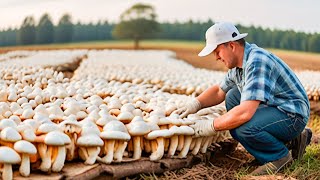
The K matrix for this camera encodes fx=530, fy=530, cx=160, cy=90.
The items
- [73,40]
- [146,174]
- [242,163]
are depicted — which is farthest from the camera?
[73,40]

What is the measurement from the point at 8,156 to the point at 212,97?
251cm

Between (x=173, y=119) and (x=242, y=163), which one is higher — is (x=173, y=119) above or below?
above

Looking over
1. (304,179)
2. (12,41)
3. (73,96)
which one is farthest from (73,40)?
(304,179)

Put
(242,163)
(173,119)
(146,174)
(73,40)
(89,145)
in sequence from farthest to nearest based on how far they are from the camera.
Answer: (73,40) → (242,163) → (173,119) → (146,174) → (89,145)

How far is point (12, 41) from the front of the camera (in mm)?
23125

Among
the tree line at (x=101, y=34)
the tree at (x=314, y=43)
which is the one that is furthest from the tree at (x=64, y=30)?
the tree at (x=314, y=43)

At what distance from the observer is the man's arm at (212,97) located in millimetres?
5345

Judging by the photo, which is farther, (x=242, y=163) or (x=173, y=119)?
(x=242, y=163)

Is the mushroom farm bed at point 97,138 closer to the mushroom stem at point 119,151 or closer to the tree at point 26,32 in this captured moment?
the mushroom stem at point 119,151

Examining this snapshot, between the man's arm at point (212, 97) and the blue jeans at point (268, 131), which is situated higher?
the man's arm at point (212, 97)

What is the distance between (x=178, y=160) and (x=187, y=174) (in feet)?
0.47

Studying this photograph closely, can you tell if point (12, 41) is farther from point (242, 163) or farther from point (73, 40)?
point (242, 163)

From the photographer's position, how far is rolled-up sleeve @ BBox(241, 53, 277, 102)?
4.35 metres

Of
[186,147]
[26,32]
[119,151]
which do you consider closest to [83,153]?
[119,151]
